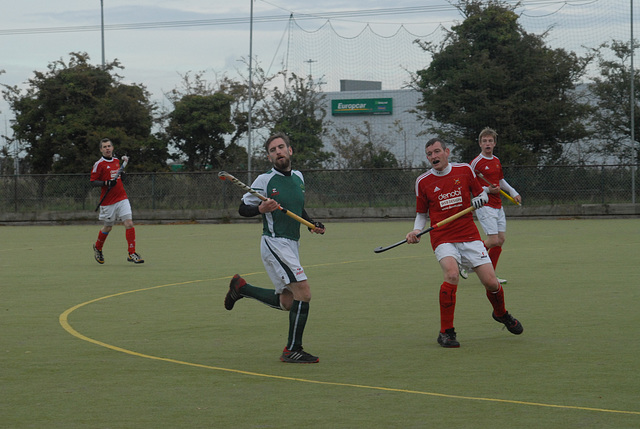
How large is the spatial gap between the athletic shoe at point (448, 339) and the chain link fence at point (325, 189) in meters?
24.4

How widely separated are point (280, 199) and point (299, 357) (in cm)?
131

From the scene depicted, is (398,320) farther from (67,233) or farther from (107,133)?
(107,133)

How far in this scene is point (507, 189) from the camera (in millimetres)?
12516

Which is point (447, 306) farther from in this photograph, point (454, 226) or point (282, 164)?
point (282, 164)

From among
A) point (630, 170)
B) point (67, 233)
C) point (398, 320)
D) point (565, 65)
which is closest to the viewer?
point (398, 320)

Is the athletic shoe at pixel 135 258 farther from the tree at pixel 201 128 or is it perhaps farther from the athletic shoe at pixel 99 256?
the tree at pixel 201 128

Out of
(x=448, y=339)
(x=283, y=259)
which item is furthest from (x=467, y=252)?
(x=283, y=259)

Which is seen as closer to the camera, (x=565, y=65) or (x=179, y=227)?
(x=179, y=227)

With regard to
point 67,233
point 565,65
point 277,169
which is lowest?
point 67,233

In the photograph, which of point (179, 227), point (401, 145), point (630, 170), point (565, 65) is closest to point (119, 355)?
point (179, 227)

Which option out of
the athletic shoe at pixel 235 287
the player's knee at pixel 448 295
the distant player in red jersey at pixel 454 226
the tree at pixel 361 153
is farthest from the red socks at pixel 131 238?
the tree at pixel 361 153

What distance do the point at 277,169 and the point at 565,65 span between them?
29756 mm

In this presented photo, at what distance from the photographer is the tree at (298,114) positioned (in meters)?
42.5

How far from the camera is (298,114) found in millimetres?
43906
